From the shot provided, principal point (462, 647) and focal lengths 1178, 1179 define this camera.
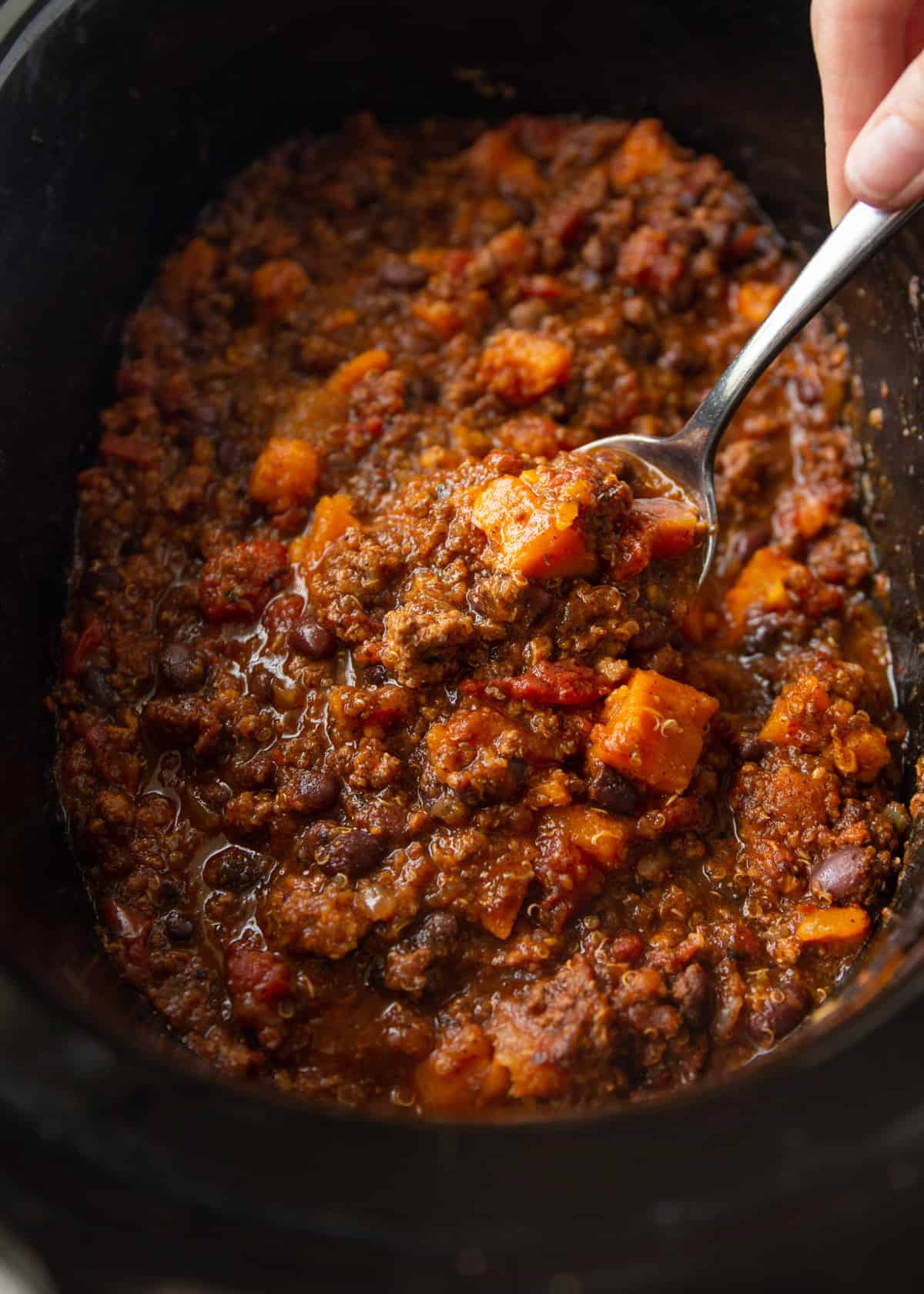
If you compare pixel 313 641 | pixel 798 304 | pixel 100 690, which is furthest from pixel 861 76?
pixel 100 690

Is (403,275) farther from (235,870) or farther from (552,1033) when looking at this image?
(552,1033)

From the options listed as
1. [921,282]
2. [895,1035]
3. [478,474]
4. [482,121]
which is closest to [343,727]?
[478,474]

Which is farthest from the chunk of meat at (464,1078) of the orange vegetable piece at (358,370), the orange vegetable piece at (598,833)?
the orange vegetable piece at (358,370)

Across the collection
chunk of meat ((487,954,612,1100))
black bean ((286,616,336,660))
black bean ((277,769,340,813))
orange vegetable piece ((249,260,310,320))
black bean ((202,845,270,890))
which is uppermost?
orange vegetable piece ((249,260,310,320))

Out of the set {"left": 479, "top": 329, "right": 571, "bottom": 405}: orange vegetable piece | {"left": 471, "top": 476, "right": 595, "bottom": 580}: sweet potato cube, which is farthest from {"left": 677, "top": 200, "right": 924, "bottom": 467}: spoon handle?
{"left": 471, "top": 476, "right": 595, "bottom": 580}: sweet potato cube

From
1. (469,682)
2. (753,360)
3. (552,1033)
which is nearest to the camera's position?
(552,1033)

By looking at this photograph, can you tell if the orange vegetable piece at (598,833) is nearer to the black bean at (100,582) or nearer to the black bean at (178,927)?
the black bean at (178,927)

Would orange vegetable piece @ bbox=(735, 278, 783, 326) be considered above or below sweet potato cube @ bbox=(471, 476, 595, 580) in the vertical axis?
below

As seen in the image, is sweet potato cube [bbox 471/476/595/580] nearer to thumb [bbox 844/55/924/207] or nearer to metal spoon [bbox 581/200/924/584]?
metal spoon [bbox 581/200/924/584]
